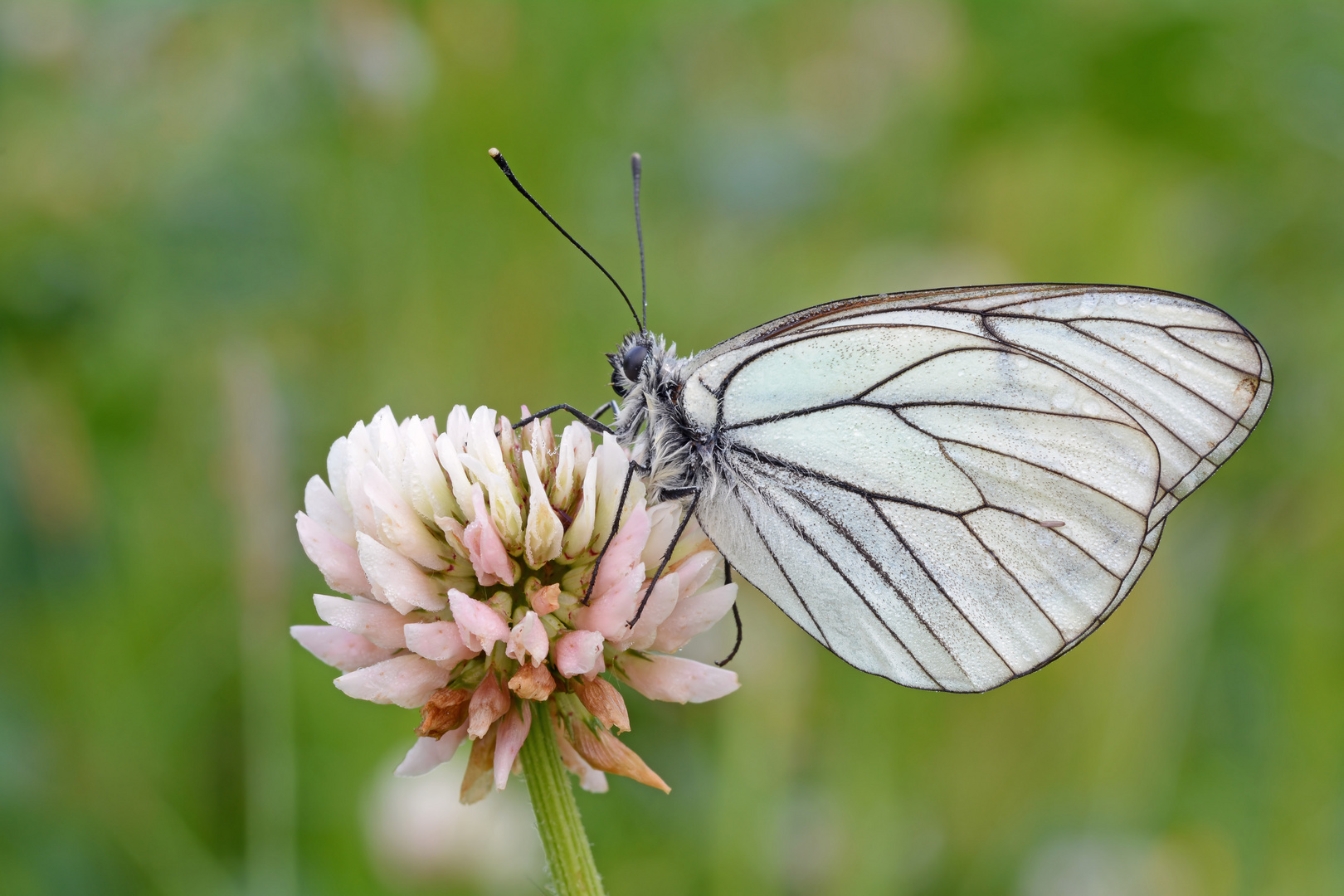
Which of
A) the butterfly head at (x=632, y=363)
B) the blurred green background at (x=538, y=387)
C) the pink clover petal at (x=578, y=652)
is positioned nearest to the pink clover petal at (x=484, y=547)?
the pink clover petal at (x=578, y=652)

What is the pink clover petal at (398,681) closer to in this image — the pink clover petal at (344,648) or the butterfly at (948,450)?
the pink clover petal at (344,648)

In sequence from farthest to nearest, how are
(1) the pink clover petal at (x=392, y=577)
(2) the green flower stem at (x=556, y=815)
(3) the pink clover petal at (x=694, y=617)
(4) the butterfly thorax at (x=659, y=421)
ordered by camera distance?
(4) the butterfly thorax at (x=659, y=421) < (3) the pink clover petal at (x=694, y=617) < (1) the pink clover petal at (x=392, y=577) < (2) the green flower stem at (x=556, y=815)

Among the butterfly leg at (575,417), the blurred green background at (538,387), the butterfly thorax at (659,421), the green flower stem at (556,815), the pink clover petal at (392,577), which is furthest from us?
the blurred green background at (538,387)

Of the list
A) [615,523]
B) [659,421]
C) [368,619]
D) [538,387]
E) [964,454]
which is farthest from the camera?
[538,387]

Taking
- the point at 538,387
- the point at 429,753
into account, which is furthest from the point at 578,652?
the point at 538,387

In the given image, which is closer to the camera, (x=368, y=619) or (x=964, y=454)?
(x=368, y=619)

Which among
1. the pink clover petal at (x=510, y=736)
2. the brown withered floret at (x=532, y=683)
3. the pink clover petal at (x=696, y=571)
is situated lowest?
the pink clover petal at (x=510, y=736)

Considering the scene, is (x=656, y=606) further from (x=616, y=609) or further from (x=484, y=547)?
(x=484, y=547)
